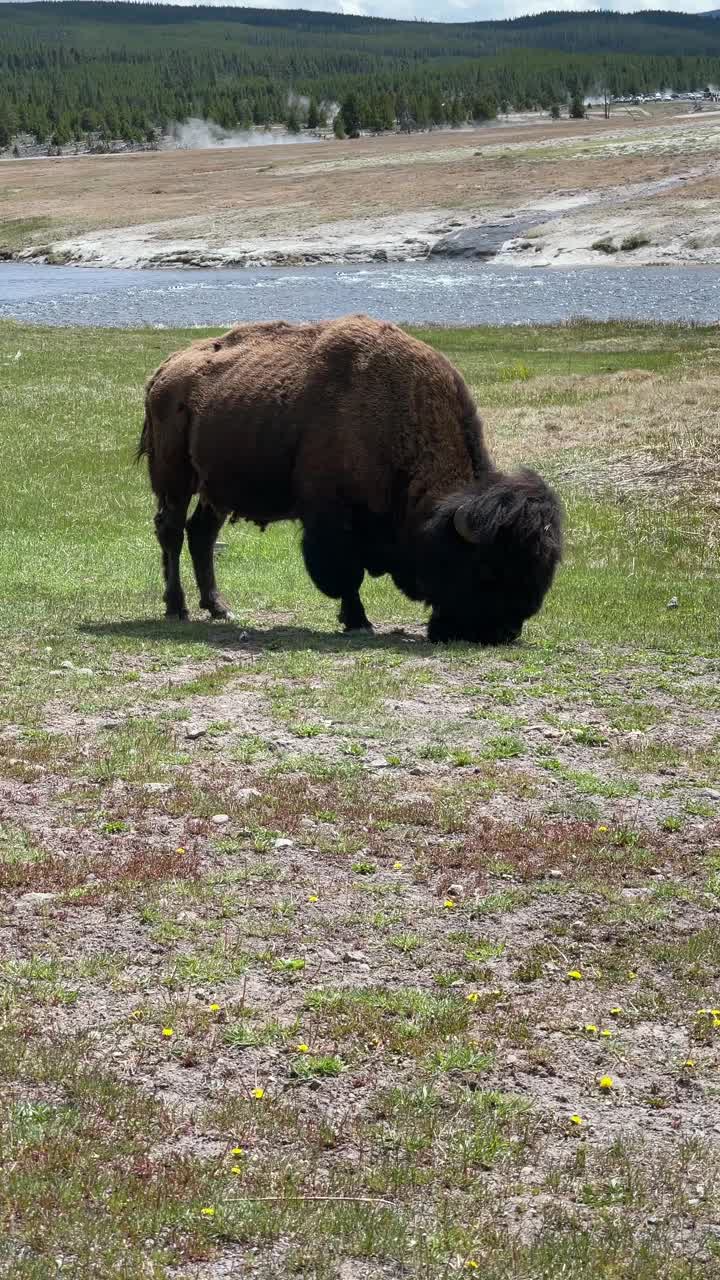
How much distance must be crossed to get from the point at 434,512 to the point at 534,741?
14.5 ft

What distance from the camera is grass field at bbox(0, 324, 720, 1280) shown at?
4684mm

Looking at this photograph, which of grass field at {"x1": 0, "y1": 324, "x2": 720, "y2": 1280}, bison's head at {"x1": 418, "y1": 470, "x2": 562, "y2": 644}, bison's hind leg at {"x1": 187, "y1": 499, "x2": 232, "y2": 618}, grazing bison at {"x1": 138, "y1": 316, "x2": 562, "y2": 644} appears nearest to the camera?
grass field at {"x1": 0, "y1": 324, "x2": 720, "y2": 1280}

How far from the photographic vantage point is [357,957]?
659 cm

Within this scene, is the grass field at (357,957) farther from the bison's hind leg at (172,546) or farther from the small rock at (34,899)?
the bison's hind leg at (172,546)

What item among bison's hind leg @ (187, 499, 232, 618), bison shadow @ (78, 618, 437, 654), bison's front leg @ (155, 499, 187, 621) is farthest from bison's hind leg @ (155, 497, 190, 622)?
bison shadow @ (78, 618, 437, 654)

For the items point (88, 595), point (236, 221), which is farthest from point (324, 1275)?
point (236, 221)

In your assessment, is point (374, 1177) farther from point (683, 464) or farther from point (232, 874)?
Answer: point (683, 464)

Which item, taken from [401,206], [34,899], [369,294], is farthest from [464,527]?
[401,206]

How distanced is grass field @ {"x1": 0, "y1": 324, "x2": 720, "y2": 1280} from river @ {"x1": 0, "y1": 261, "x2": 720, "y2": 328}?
40.6 metres

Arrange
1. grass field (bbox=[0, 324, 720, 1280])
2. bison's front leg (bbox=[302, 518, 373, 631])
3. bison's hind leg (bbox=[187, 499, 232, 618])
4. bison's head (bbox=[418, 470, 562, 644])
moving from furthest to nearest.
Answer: bison's hind leg (bbox=[187, 499, 232, 618]) < bison's front leg (bbox=[302, 518, 373, 631]) < bison's head (bbox=[418, 470, 562, 644]) < grass field (bbox=[0, 324, 720, 1280])

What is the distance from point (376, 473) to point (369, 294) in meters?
49.0

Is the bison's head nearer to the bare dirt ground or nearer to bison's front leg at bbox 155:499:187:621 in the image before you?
bison's front leg at bbox 155:499:187:621

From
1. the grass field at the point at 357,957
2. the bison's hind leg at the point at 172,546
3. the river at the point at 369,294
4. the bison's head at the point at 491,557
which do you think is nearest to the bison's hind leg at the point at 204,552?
the bison's hind leg at the point at 172,546

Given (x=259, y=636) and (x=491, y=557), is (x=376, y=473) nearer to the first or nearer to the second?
(x=491, y=557)
